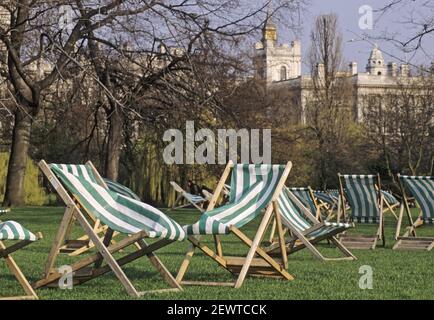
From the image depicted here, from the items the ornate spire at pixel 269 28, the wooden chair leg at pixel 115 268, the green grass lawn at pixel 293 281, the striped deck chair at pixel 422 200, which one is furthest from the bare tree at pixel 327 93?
the wooden chair leg at pixel 115 268

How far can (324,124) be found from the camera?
46719mm

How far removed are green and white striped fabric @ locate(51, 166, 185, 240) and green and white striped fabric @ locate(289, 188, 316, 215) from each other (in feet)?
20.2

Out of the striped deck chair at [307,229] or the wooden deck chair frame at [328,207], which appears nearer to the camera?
the striped deck chair at [307,229]

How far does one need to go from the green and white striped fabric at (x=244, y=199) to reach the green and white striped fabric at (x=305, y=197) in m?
4.90

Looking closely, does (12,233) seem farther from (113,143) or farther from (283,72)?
(283,72)

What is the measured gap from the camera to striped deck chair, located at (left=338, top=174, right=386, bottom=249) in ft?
37.2

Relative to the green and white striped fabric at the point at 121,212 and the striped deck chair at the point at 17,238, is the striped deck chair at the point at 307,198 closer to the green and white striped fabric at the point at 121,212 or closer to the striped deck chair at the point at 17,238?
the green and white striped fabric at the point at 121,212

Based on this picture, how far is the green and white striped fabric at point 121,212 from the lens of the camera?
6.32m

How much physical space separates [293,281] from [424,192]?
4455mm

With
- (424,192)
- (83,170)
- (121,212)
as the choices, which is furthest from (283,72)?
(121,212)

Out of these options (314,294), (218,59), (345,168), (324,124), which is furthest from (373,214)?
(324,124)
